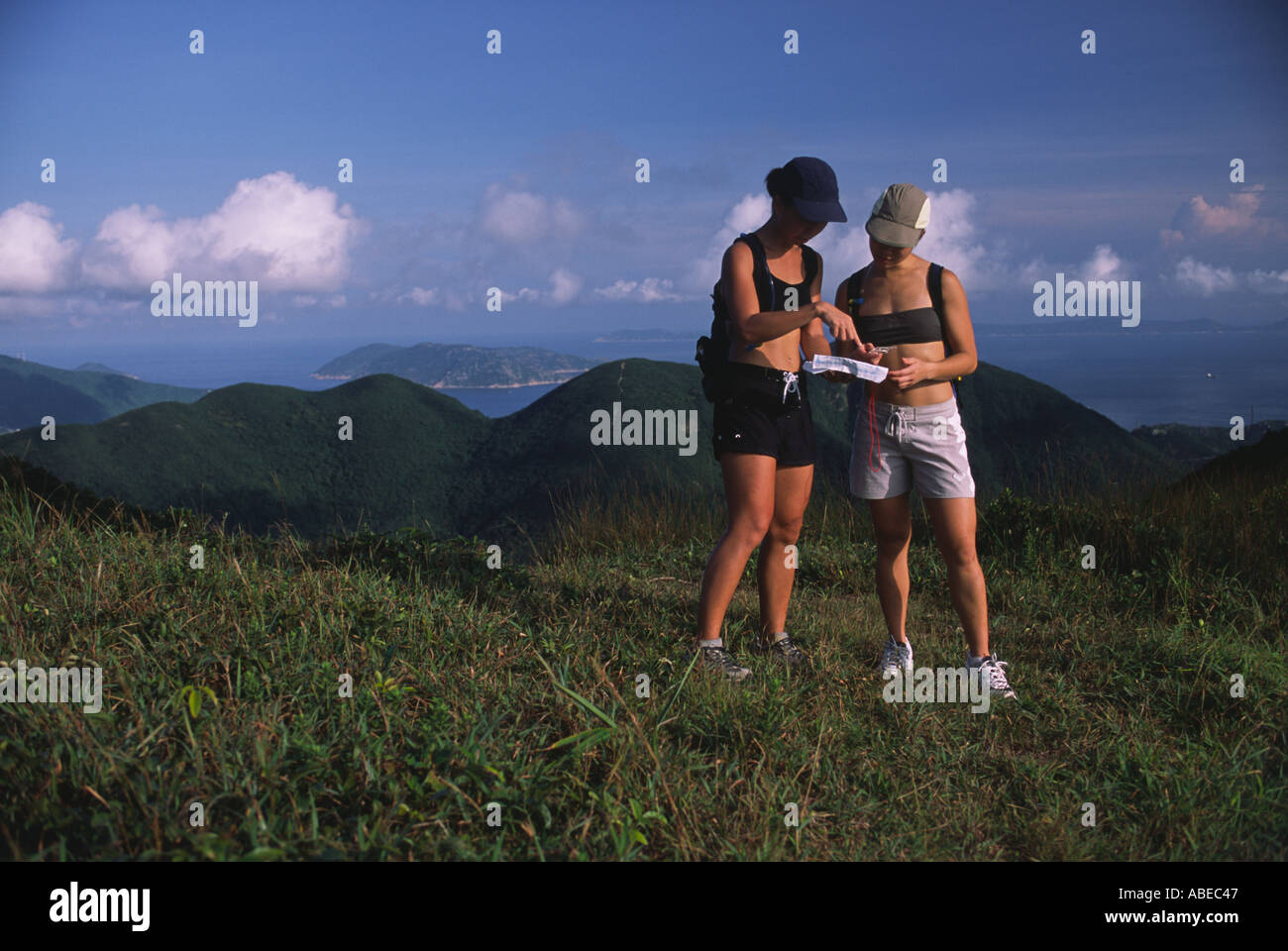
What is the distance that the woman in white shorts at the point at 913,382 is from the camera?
344 centimetres

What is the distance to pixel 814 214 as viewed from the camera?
11.0ft

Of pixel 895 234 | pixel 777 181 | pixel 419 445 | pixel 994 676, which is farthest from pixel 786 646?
pixel 419 445

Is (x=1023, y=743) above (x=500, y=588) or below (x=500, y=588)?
below

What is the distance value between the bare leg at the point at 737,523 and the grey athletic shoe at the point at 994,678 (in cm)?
106

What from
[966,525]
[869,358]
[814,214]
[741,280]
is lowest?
[966,525]

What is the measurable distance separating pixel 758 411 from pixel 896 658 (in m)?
1.27

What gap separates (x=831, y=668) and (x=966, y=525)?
81 centimetres

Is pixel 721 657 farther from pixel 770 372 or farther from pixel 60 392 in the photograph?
pixel 60 392

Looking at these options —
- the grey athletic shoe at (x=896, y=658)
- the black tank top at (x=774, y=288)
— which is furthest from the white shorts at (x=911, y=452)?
the grey athletic shoe at (x=896, y=658)

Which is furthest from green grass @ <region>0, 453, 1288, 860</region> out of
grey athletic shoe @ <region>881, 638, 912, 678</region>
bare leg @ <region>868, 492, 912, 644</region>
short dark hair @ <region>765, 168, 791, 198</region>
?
short dark hair @ <region>765, 168, 791, 198</region>

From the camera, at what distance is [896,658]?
3914mm

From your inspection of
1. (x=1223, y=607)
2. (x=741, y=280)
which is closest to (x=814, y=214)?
(x=741, y=280)
